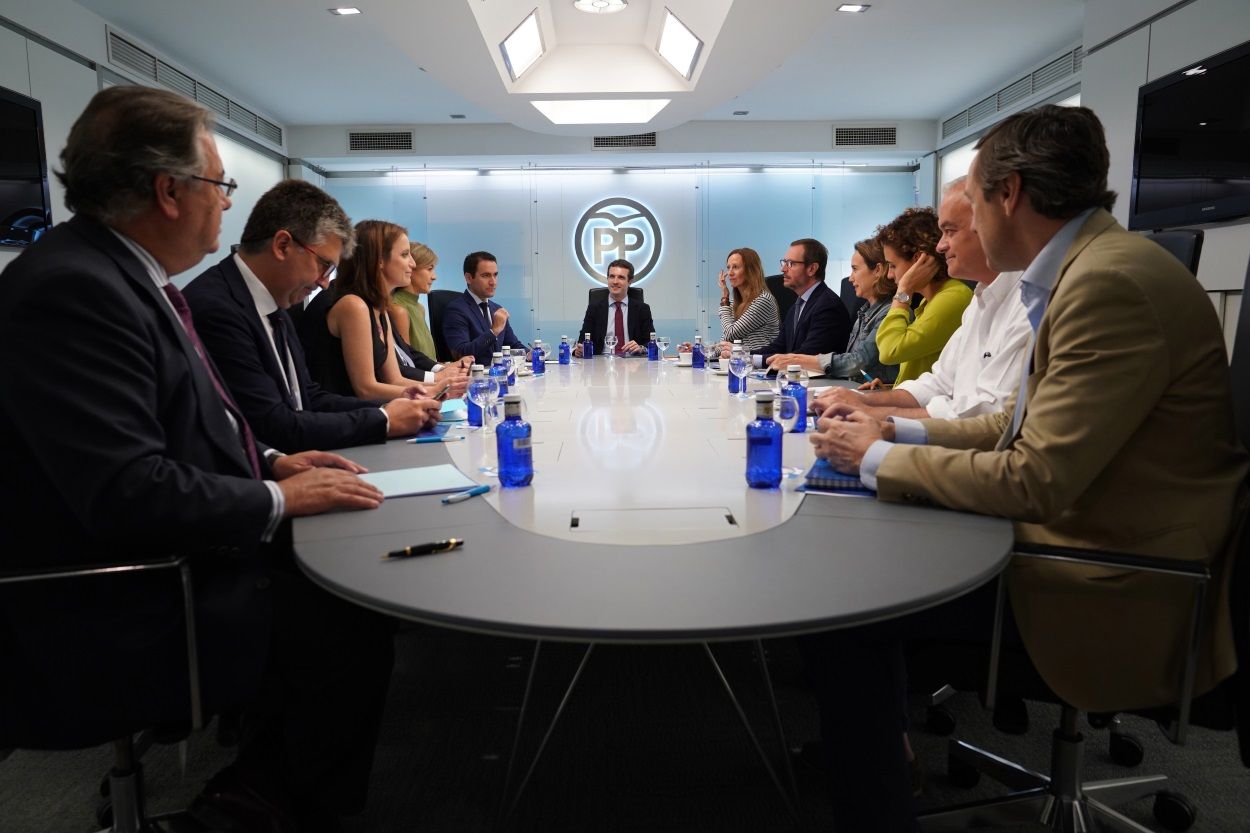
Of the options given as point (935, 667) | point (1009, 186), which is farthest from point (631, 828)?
point (1009, 186)

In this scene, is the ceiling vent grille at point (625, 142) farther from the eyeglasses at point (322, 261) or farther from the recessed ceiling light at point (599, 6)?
the eyeglasses at point (322, 261)

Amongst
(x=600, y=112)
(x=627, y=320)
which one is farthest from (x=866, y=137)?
(x=627, y=320)

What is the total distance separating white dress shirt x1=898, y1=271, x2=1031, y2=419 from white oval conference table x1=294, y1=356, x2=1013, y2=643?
0.58 m

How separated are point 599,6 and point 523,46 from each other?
0.65 meters

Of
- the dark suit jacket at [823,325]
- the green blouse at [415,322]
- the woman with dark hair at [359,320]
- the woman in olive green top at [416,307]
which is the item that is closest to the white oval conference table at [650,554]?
the woman with dark hair at [359,320]

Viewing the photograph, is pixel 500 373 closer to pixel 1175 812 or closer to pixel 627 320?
pixel 1175 812

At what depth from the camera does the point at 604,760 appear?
2.06m

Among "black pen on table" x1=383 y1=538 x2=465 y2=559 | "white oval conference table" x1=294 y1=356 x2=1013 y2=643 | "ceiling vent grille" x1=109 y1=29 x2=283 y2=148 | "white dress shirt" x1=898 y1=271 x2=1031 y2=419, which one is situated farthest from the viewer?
"ceiling vent grille" x1=109 y1=29 x2=283 y2=148

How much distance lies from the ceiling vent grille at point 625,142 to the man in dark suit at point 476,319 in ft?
11.1

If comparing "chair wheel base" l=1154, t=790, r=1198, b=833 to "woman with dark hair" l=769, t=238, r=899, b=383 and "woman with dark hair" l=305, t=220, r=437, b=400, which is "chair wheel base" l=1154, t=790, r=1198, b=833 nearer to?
"woman with dark hair" l=769, t=238, r=899, b=383

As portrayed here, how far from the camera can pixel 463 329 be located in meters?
5.66

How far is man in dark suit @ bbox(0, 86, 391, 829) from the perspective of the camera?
4.15ft

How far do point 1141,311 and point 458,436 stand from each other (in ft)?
5.47

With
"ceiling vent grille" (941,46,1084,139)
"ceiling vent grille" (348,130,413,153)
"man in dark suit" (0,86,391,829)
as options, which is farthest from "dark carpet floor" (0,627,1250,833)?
"ceiling vent grille" (348,130,413,153)
